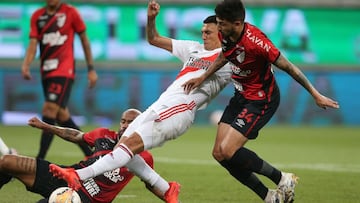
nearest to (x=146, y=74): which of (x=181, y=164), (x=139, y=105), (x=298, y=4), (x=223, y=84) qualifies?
(x=139, y=105)

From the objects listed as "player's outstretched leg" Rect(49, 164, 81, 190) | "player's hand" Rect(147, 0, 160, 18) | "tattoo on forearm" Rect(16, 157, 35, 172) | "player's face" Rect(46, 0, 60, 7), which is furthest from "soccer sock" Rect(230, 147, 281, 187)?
"player's face" Rect(46, 0, 60, 7)

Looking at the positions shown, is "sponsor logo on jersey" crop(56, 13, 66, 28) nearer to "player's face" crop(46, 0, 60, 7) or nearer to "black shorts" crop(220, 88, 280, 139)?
"player's face" crop(46, 0, 60, 7)

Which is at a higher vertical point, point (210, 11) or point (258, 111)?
point (258, 111)

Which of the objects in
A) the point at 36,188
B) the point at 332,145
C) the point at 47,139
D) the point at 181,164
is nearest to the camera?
the point at 36,188

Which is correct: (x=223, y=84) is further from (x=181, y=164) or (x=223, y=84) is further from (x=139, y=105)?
(x=139, y=105)

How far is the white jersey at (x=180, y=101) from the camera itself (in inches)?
322

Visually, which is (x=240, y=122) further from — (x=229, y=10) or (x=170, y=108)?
(x=229, y=10)

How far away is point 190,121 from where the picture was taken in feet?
27.8

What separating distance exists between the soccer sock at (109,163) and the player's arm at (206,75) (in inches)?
41.0

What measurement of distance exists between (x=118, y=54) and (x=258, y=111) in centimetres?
1418

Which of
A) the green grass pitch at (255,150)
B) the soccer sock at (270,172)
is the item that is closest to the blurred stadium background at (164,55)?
the green grass pitch at (255,150)

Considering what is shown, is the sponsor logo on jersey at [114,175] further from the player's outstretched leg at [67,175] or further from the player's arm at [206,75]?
the player's arm at [206,75]

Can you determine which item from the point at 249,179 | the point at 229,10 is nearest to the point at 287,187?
the point at 249,179

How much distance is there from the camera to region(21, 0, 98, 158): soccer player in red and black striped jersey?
12.7 meters
